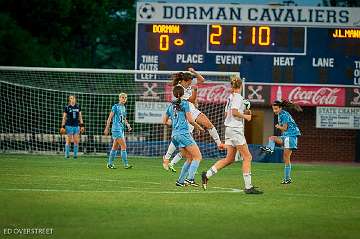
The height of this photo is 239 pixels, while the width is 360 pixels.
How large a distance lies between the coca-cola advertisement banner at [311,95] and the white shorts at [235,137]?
17737 mm

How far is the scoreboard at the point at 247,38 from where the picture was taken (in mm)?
32875

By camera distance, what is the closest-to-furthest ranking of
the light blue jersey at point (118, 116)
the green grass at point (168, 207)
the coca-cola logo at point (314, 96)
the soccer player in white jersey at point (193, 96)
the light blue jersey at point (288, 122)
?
the green grass at point (168, 207) < the soccer player in white jersey at point (193, 96) < the light blue jersey at point (288, 122) < the light blue jersey at point (118, 116) < the coca-cola logo at point (314, 96)

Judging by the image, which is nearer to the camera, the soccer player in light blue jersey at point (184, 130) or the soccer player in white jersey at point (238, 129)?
the soccer player in white jersey at point (238, 129)

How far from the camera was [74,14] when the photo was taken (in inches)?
2199

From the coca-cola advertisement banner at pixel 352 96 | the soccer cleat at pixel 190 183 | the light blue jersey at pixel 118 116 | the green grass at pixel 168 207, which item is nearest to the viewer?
the green grass at pixel 168 207

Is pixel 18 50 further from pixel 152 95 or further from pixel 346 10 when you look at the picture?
pixel 346 10

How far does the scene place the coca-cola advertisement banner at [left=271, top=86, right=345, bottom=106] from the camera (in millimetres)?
34344

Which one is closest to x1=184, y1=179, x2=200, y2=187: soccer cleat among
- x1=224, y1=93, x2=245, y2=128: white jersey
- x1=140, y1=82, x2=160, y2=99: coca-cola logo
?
x1=224, y1=93, x2=245, y2=128: white jersey

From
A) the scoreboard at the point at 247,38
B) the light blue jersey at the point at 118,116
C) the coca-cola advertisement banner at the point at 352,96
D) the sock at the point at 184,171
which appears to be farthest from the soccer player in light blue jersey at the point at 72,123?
the sock at the point at 184,171

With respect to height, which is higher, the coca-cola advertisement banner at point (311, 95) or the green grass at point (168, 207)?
the coca-cola advertisement banner at point (311, 95)

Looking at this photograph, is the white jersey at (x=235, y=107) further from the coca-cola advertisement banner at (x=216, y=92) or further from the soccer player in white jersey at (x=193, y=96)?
the coca-cola advertisement banner at (x=216, y=92)

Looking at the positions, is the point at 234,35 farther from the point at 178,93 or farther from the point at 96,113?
the point at 178,93

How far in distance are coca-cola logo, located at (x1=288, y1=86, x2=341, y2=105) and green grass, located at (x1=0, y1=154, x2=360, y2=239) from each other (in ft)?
42.5

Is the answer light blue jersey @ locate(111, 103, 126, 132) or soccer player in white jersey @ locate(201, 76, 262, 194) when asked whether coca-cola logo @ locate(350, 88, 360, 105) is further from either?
soccer player in white jersey @ locate(201, 76, 262, 194)
